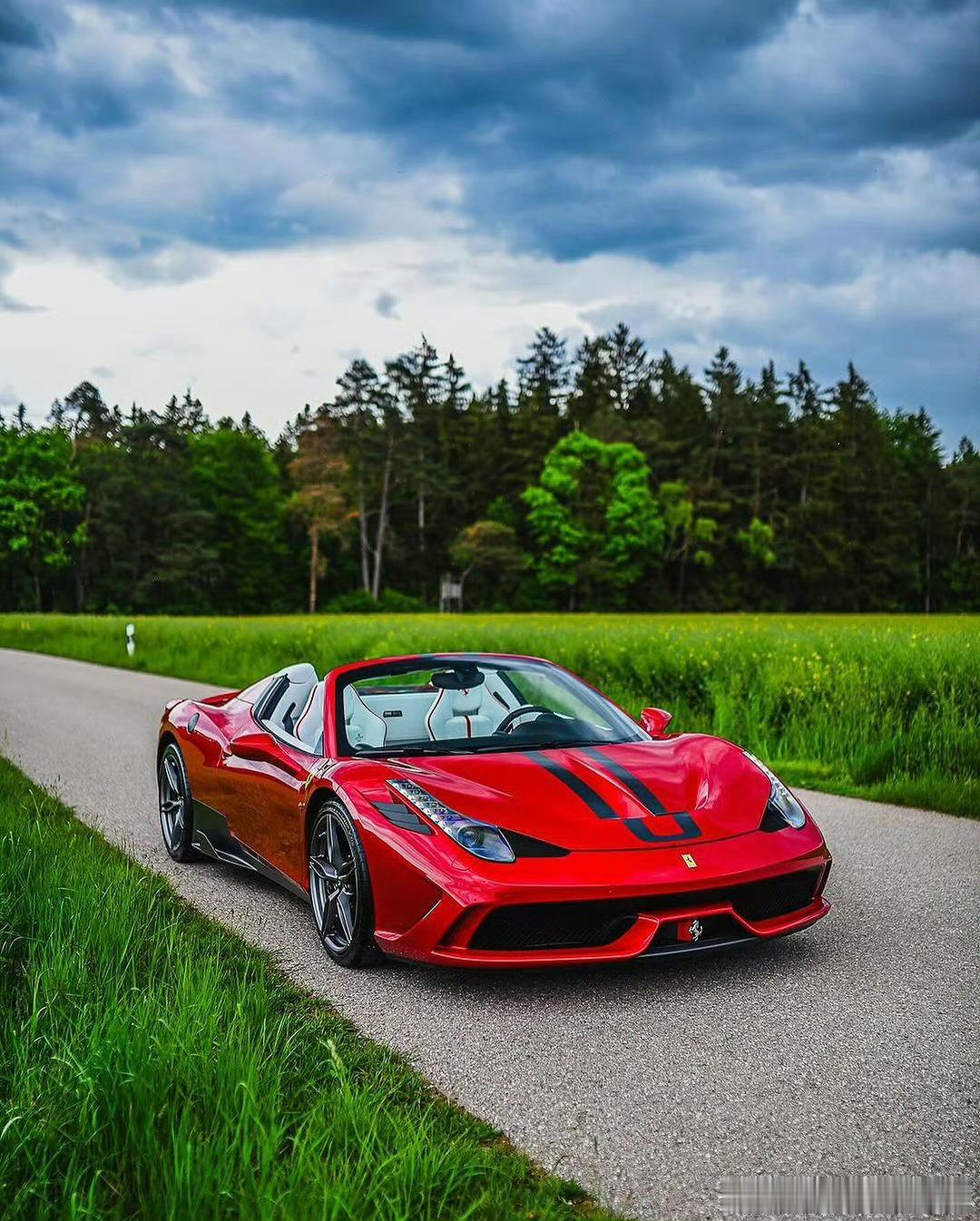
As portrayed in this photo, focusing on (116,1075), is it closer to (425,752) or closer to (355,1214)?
(355,1214)

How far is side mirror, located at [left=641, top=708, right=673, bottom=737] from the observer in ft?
19.2

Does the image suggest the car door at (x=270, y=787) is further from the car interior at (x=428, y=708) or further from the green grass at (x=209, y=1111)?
the green grass at (x=209, y=1111)

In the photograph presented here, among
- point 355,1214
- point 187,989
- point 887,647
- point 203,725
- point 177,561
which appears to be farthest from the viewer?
point 177,561

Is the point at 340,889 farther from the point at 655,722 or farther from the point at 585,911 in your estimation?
the point at 655,722

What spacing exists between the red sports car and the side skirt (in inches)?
0.9

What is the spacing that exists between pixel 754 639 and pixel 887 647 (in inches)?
77.7

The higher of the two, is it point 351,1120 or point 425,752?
point 425,752

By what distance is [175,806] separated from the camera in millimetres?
7059

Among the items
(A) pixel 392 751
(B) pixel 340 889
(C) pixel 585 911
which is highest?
(A) pixel 392 751

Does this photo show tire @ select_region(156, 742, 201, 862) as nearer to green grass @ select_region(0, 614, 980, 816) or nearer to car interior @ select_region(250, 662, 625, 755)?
car interior @ select_region(250, 662, 625, 755)

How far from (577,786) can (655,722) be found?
49.3 inches

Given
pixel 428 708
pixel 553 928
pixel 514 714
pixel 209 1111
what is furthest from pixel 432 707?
pixel 209 1111

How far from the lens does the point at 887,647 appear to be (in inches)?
478

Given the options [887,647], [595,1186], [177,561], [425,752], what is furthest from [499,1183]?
[177,561]
